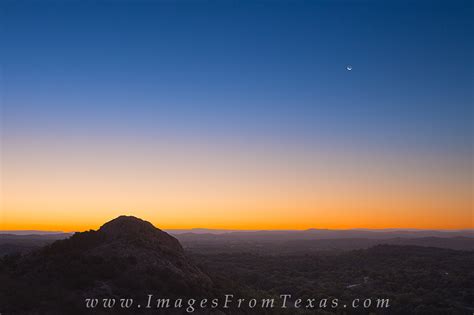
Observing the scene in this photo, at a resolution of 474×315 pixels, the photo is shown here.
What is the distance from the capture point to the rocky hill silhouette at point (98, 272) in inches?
513

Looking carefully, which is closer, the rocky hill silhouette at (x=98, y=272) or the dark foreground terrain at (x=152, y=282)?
the rocky hill silhouette at (x=98, y=272)

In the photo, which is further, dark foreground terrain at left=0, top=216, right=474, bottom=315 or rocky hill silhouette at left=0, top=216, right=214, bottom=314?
dark foreground terrain at left=0, top=216, right=474, bottom=315

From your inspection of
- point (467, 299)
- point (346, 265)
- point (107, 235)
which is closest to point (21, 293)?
point (107, 235)

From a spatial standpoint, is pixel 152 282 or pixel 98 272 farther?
pixel 152 282

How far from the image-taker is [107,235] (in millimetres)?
22922

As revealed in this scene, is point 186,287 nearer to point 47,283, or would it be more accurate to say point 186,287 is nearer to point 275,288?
point 47,283

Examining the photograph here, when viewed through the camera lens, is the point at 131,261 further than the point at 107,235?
No

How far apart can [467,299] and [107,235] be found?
28.7 m

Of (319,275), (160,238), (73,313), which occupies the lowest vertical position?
(319,275)

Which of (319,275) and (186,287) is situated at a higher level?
(186,287)

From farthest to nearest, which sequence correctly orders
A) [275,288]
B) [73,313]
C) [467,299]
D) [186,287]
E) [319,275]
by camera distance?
[319,275] → [275,288] → [467,299] → [186,287] → [73,313]

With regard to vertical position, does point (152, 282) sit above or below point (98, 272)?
below

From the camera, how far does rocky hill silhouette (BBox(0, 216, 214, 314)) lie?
1302 cm

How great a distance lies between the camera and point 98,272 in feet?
55.4
